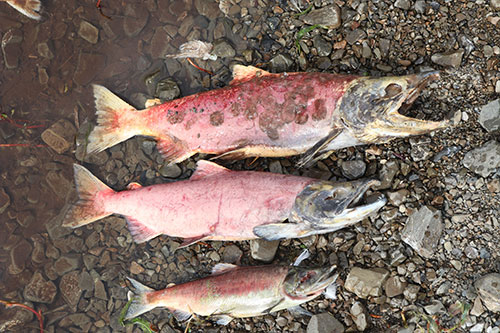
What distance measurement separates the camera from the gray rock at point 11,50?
502cm

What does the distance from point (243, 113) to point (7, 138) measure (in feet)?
9.86

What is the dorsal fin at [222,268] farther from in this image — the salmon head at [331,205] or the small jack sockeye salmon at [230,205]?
the salmon head at [331,205]

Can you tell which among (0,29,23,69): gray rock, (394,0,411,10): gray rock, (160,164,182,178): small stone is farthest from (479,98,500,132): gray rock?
(0,29,23,69): gray rock

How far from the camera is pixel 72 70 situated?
16.3 feet

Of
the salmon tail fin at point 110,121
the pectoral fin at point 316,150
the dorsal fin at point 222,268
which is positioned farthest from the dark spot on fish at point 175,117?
the dorsal fin at point 222,268

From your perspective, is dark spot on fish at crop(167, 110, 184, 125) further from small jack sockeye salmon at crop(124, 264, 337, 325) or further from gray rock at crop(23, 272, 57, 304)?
gray rock at crop(23, 272, 57, 304)

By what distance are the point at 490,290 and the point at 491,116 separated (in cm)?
169

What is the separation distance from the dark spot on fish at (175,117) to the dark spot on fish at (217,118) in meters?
0.34

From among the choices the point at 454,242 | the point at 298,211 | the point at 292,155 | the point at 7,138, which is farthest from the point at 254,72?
the point at 7,138

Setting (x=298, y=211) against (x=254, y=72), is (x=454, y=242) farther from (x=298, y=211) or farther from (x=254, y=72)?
(x=254, y=72)

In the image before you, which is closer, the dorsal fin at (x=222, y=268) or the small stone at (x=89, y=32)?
the dorsal fin at (x=222, y=268)

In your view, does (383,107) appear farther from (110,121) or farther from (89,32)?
(89,32)

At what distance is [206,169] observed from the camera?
166 inches

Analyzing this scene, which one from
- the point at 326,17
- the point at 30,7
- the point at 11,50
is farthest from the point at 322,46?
the point at 11,50
